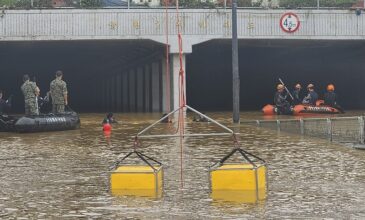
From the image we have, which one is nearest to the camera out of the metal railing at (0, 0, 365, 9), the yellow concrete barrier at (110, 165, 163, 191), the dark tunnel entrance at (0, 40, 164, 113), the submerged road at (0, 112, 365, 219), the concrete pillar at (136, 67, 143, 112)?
the submerged road at (0, 112, 365, 219)

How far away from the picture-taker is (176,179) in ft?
46.4

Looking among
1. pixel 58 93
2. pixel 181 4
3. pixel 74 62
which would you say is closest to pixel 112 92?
pixel 74 62

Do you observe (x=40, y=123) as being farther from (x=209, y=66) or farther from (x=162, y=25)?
(x=209, y=66)

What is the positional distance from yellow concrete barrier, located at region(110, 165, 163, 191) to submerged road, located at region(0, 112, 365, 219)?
0.29 metres

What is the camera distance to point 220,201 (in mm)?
11641

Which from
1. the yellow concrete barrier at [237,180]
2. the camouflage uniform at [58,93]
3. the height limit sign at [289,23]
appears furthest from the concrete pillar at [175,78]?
the yellow concrete barrier at [237,180]

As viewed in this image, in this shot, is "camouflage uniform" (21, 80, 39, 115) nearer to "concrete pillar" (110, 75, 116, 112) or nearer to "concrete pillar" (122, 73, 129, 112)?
"concrete pillar" (122, 73, 129, 112)

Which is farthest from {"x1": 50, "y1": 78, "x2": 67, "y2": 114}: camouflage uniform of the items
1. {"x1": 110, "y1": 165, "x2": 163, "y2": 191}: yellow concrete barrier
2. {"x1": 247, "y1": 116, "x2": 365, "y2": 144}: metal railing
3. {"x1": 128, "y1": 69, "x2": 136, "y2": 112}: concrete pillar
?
{"x1": 128, "y1": 69, "x2": 136, "y2": 112}: concrete pillar

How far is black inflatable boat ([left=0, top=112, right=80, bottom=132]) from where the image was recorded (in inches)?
1037

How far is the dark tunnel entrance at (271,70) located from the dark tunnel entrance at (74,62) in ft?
13.7

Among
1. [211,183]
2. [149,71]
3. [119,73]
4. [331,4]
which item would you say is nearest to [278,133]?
[211,183]

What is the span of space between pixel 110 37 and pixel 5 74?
2883 cm

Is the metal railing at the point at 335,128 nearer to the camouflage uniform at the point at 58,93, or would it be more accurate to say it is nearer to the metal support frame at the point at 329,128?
the metal support frame at the point at 329,128

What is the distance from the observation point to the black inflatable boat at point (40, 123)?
1037 inches
